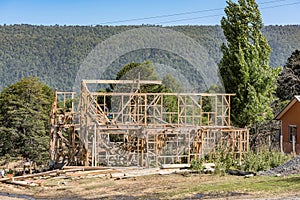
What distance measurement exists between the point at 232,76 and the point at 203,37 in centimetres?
4556

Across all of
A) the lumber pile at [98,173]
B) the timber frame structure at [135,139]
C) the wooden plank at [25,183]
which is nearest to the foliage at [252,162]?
the timber frame structure at [135,139]

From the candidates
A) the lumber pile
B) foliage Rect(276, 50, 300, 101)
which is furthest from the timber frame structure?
foliage Rect(276, 50, 300, 101)

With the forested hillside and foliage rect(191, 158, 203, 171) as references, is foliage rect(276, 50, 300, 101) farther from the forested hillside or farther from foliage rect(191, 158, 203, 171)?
the forested hillside

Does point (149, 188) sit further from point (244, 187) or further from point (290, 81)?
point (290, 81)

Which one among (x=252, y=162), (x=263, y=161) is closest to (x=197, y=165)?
(x=252, y=162)

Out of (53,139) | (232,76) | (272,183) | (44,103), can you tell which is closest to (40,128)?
(44,103)

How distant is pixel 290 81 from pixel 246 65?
52.7 feet

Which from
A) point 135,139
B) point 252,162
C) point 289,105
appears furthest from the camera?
point 289,105

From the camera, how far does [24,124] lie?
3994 cm

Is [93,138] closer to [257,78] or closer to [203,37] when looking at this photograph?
[257,78]

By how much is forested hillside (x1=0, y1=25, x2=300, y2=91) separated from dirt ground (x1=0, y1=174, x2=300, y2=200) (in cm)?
4825

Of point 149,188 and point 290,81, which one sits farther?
point 290,81

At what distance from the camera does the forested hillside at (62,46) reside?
7762 cm

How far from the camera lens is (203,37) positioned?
76188 millimetres
